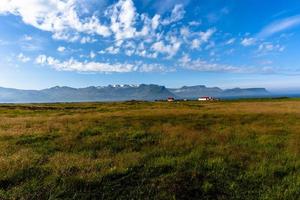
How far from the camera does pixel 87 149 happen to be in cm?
1392

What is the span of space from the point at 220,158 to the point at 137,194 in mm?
4975

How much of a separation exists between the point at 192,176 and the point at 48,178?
4818mm

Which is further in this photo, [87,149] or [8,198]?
[87,149]

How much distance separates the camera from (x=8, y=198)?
719 centimetres

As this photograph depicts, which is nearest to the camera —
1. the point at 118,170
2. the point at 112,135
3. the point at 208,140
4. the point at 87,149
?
the point at 118,170

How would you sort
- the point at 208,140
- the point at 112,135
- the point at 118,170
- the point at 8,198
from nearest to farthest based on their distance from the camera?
the point at 8,198, the point at 118,170, the point at 208,140, the point at 112,135

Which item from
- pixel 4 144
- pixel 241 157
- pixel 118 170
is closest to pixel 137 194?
pixel 118 170

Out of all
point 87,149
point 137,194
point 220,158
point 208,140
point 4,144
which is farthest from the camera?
point 208,140

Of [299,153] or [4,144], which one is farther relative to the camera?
[4,144]

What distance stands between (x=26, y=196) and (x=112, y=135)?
1117 cm

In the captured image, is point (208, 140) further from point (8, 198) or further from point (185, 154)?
point (8, 198)

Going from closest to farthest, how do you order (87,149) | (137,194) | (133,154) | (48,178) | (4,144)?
(137,194) < (48,178) < (133,154) < (87,149) < (4,144)

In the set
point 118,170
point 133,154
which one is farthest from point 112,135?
point 118,170

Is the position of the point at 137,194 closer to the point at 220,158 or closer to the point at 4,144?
the point at 220,158
